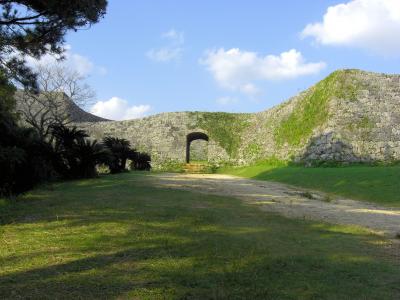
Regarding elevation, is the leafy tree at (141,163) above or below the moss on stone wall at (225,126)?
below

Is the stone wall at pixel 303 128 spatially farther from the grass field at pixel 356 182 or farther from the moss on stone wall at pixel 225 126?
the grass field at pixel 356 182

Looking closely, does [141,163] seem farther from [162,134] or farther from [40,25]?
[40,25]

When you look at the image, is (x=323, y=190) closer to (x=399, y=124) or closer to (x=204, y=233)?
(x=204, y=233)

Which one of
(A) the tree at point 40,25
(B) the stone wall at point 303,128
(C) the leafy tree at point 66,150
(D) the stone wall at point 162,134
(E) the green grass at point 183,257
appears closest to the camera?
(E) the green grass at point 183,257

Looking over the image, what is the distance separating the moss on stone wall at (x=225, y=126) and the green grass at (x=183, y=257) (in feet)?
78.0

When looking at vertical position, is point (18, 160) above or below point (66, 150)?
below

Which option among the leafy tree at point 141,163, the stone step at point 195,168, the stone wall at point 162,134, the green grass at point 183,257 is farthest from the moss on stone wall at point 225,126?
the green grass at point 183,257

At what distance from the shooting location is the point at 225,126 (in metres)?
31.6

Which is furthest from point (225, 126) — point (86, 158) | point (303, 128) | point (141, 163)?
point (86, 158)

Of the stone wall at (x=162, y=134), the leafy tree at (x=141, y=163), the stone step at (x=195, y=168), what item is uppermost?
the stone wall at (x=162, y=134)

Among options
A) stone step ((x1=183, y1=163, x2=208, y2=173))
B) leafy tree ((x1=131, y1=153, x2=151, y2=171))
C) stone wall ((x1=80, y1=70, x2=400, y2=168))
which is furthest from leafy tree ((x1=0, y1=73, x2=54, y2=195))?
stone step ((x1=183, y1=163, x2=208, y2=173))

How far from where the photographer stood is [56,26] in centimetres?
870

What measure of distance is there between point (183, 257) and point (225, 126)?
27.9 metres

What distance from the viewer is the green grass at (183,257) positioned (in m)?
3.13
